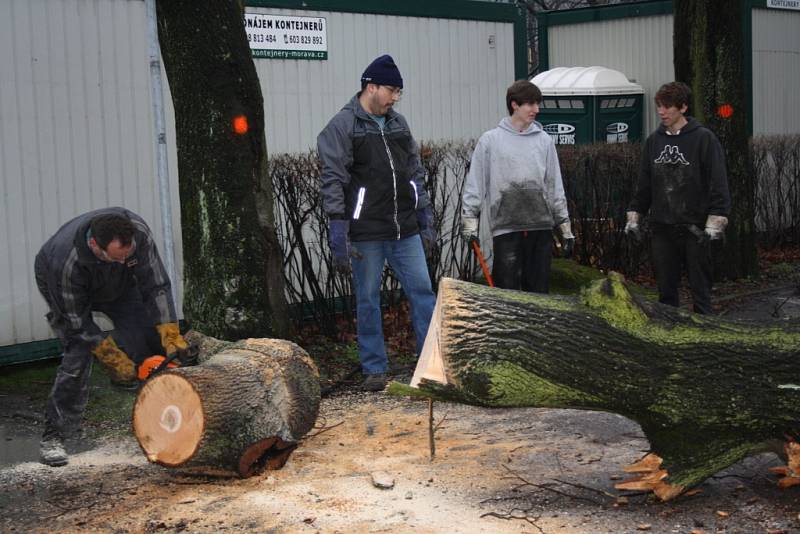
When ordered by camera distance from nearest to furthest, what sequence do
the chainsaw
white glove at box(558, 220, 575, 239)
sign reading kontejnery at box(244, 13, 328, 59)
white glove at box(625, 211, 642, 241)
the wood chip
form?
the wood chip, the chainsaw, white glove at box(558, 220, 575, 239), white glove at box(625, 211, 642, 241), sign reading kontejnery at box(244, 13, 328, 59)

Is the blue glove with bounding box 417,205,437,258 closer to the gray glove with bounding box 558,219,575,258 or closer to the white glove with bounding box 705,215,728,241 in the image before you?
the gray glove with bounding box 558,219,575,258

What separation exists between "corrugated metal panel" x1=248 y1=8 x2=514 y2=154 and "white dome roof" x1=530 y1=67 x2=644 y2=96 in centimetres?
544

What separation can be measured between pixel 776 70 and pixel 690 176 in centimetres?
990

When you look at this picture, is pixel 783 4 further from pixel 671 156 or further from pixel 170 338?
pixel 170 338

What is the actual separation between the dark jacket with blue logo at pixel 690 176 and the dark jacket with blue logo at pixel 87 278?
11.5 ft

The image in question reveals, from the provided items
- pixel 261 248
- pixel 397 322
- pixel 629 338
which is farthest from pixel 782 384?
pixel 397 322

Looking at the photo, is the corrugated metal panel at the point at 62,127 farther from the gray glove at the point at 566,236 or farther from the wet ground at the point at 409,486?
the gray glove at the point at 566,236

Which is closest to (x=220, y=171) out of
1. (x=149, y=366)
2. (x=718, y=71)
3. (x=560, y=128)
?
(x=149, y=366)

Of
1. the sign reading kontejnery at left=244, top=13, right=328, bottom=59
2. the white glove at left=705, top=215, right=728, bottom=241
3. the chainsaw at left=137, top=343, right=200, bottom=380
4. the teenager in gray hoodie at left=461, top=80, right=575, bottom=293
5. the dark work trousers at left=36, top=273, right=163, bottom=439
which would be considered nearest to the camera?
the chainsaw at left=137, top=343, right=200, bottom=380

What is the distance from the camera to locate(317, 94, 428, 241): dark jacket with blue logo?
7.01 meters

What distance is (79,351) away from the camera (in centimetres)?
616

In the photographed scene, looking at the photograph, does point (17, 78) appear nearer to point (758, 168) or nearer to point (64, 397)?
point (64, 397)

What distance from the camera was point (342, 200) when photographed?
276 inches

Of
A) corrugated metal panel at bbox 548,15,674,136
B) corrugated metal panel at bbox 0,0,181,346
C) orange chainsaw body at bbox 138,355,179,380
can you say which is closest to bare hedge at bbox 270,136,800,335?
corrugated metal panel at bbox 0,0,181,346
